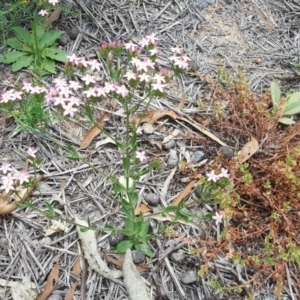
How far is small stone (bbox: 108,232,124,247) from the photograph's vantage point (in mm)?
2168

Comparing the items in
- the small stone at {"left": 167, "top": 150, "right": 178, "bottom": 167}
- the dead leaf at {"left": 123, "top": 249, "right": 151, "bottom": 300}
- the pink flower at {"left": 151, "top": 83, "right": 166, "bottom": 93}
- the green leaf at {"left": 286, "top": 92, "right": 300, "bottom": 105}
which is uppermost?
the pink flower at {"left": 151, "top": 83, "right": 166, "bottom": 93}

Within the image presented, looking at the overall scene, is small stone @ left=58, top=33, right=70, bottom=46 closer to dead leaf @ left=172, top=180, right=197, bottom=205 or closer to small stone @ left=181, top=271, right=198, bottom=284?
dead leaf @ left=172, top=180, right=197, bottom=205

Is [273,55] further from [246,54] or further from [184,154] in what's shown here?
[184,154]

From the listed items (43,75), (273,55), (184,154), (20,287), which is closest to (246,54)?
(273,55)

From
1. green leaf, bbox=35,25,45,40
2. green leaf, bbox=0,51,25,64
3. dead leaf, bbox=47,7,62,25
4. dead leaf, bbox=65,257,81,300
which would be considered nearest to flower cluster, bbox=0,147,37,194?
dead leaf, bbox=65,257,81,300

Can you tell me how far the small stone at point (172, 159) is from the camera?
2.44 meters

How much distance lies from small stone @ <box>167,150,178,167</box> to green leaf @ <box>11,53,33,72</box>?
946mm

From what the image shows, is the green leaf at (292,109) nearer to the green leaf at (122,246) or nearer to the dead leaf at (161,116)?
the dead leaf at (161,116)

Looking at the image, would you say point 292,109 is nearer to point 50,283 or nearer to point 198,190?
point 198,190

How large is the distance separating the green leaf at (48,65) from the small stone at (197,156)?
0.89m

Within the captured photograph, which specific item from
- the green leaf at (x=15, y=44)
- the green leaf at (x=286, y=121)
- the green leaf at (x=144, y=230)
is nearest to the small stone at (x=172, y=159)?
the green leaf at (x=144, y=230)

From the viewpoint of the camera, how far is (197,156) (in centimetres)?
247

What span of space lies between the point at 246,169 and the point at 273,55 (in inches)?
36.1

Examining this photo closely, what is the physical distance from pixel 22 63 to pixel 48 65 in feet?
0.46
